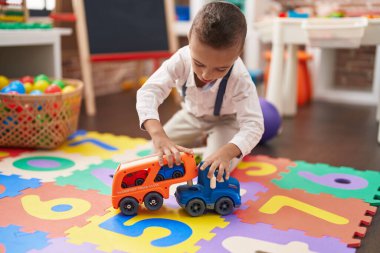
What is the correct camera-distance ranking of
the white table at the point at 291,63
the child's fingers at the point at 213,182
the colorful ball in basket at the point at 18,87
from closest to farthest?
the child's fingers at the point at 213,182 → the colorful ball in basket at the point at 18,87 → the white table at the point at 291,63

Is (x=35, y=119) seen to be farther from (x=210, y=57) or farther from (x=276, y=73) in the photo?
(x=276, y=73)

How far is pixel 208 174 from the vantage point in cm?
101

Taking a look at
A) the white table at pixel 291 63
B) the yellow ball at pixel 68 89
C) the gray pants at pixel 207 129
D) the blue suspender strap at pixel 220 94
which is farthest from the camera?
the white table at pixel 291 63

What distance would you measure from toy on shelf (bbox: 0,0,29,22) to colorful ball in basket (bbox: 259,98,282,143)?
1.09 meters

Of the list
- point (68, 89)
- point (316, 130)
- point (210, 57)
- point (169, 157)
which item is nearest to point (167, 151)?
point (169, 157)

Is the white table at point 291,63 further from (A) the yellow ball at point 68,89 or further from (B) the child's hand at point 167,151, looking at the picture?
(B) the child's hand at point 167,151

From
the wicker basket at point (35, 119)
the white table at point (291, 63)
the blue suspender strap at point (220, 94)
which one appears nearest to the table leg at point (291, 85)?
the white table at point (291, 63)

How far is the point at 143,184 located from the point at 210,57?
33 cm

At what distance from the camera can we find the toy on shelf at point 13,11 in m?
1.81

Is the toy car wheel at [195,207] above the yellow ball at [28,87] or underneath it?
underneath

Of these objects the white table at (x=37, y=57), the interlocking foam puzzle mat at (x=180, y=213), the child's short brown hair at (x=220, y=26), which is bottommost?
the interlocking foam puzzle mat at (x=180, y=213)

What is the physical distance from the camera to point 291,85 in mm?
2305

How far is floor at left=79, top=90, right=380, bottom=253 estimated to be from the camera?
1561 mm

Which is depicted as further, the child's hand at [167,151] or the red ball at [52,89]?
the red ball at [52,89]
